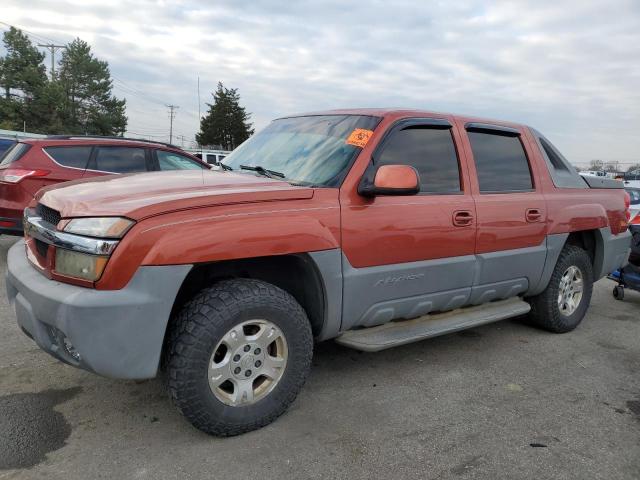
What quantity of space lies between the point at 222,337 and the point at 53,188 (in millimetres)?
1486

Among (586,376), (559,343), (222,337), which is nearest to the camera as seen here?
(222,337)

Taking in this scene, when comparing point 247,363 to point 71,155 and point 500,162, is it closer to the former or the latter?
point 500,162

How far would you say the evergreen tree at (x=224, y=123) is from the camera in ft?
202

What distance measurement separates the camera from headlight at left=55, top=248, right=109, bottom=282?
234cm

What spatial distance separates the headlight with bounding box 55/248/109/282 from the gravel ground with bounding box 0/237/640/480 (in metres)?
0.92

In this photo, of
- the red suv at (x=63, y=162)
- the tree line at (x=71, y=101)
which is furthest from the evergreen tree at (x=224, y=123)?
the red suv at (x=63, y=162)

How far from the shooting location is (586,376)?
149 inches

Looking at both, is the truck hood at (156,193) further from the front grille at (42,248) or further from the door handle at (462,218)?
the door handle at (462,218)

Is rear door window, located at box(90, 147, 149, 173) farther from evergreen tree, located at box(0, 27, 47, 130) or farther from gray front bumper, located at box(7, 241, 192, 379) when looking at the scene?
evergreen tree, located at box(0, 27, 47, 130)

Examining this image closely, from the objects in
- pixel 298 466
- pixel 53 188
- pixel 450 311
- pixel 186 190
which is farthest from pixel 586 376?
pixel 53 188

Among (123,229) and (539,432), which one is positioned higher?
(123,229)

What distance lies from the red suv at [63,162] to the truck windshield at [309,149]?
2015 millimetres

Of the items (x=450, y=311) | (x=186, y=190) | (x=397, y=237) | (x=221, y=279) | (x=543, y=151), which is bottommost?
(x=450, y=311)

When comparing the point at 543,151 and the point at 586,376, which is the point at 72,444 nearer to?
the point at 586,376
